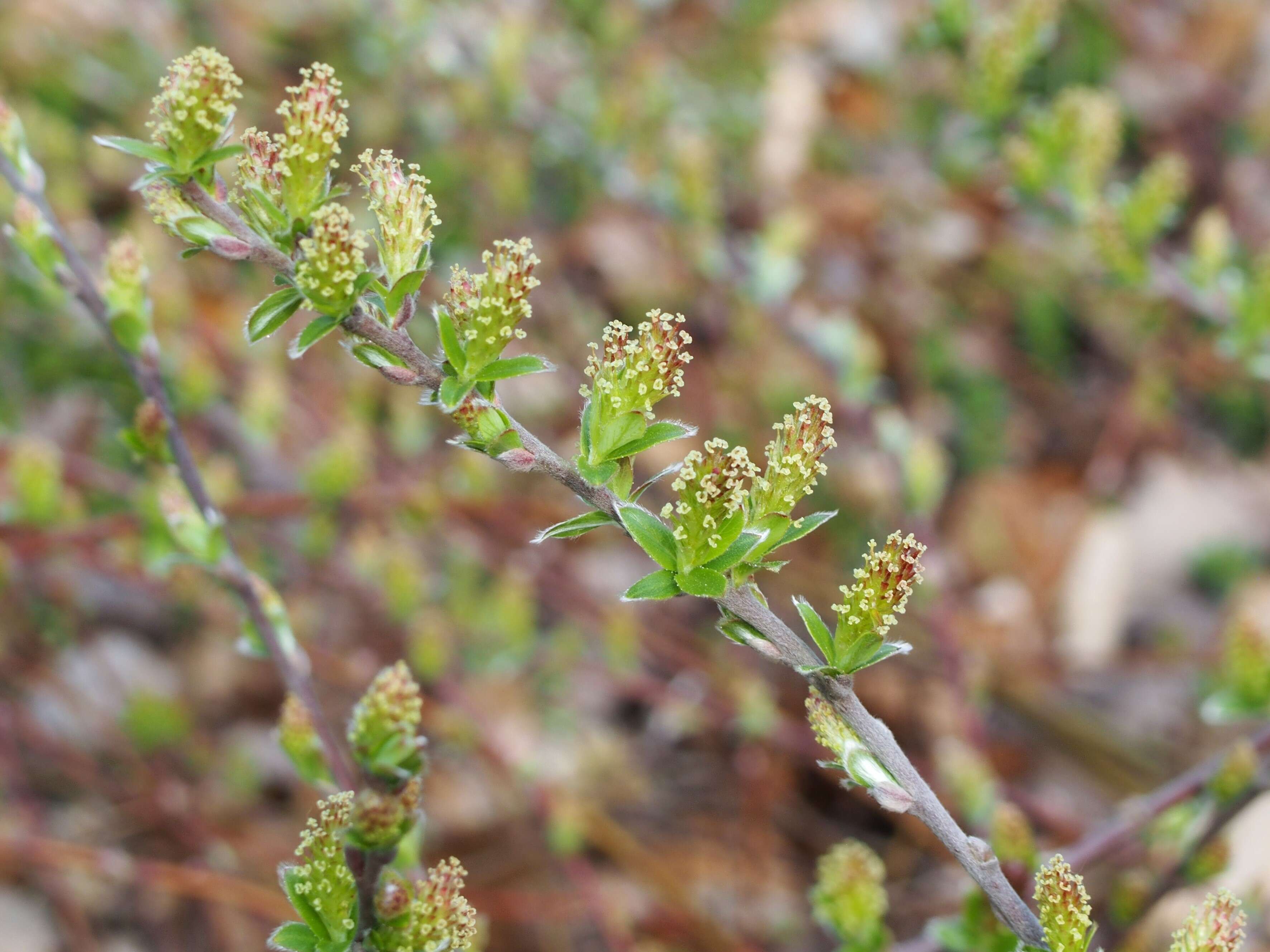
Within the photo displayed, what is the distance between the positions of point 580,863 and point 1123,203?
1593 millimetres

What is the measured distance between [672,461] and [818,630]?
97.5 inches

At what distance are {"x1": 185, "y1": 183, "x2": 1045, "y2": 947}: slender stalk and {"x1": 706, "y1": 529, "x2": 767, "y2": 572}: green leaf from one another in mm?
22

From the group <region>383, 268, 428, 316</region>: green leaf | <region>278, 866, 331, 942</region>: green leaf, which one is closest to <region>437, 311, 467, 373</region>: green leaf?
<region>383, 268, 428, 316</region>: green leaf

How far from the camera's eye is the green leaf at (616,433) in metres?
0.88

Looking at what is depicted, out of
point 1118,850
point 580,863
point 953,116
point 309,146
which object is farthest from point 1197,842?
point 953,116

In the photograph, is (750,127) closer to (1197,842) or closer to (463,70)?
(463,70)

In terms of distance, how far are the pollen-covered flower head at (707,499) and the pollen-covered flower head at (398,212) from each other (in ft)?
0.92

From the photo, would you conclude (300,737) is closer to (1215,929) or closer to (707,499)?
(707,499)

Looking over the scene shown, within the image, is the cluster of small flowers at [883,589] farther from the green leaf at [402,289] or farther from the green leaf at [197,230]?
the green leaf at [197,230]

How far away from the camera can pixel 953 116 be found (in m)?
3.78

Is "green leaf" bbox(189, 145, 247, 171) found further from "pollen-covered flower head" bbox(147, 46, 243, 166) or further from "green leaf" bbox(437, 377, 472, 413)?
"green leaf" bbox(437, 377, 472, 413)

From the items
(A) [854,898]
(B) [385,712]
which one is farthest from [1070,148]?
(B) [385,712]

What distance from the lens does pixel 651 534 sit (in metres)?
0.88

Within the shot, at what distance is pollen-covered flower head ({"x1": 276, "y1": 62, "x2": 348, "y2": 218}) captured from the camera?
0.83 metres
